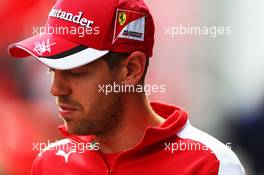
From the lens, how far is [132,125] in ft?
5.57

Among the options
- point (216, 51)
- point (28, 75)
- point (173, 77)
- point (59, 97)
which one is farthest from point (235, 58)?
point (59, 97)

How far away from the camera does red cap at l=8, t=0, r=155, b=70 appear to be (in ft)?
5.24

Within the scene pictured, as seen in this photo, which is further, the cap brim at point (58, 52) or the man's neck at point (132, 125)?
the man's neck at point (132, 125)

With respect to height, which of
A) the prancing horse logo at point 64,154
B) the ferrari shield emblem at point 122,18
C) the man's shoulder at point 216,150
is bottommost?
the prancing horse logo at point 64,154

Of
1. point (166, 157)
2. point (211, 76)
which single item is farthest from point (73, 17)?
point (211, 76)

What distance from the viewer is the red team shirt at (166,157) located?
5.32 feet

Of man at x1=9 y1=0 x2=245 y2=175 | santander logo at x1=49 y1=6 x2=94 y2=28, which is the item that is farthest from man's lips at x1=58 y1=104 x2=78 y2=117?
santander logo at x1=49 y1=6 x2=94 y2=28

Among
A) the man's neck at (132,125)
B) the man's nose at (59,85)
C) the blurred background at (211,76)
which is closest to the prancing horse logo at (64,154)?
the man's neck at (132,125)

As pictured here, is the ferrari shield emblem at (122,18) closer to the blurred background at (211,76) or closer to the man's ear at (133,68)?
the man's ear at (133,68)

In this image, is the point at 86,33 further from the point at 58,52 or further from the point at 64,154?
the point at 64,154

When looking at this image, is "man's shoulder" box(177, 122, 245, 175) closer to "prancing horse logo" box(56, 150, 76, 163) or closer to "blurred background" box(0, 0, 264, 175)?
"prancing horse logo" box(56, 150, 76, 163)

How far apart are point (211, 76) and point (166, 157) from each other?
0.90m

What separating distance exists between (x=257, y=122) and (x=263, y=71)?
8.1 inches

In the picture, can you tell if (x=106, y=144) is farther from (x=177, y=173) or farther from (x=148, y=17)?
(x=148, y=17)
